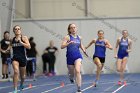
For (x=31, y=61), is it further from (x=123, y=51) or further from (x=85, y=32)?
(x=123, y=51)

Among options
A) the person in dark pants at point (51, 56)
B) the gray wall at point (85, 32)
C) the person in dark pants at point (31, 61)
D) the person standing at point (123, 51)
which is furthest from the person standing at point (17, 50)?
the gray wall at point (85, 32)

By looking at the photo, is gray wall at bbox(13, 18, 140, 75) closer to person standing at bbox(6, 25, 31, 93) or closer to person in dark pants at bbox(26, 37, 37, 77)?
person in dark pants at bbox(26, 37, 37, 77)

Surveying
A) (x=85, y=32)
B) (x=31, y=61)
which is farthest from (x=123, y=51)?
(x=85, y=32)

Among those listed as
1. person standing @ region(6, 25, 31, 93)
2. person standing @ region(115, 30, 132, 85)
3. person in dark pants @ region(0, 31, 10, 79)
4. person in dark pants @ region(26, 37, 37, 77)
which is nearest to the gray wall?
person in dark pants @ region(26, 37, 37, 77)

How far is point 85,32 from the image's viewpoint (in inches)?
862

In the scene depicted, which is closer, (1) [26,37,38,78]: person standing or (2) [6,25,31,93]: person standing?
(2) [6,25,31,93]: person standing

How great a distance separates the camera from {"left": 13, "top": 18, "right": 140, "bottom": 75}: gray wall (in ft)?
71.4

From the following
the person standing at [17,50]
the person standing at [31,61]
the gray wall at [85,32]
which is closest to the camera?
the person standing at [17,50]

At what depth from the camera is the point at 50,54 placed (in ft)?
69.2

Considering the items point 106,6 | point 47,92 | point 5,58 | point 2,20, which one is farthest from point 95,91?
point 106,6

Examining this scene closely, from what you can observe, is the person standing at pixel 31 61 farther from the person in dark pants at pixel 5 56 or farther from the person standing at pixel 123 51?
the person standing at pixel 123 51

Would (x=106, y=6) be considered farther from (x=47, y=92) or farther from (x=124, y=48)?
(x=47, y=92)

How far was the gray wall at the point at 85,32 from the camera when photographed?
21.8m

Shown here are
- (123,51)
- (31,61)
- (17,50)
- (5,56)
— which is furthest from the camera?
(31,61)
